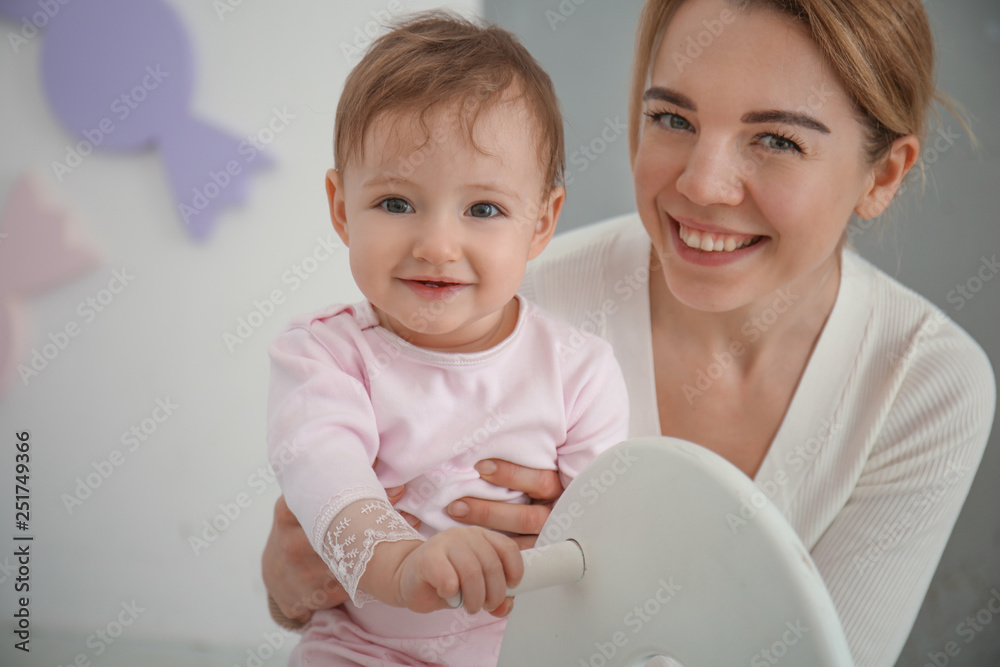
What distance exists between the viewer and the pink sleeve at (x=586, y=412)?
1.11 m

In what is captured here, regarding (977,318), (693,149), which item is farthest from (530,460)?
(977,318)

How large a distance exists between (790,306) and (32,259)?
2028 mm

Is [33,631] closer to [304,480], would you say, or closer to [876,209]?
[304,480]

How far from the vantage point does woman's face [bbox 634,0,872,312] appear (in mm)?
1219

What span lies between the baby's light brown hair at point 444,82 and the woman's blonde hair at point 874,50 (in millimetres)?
414

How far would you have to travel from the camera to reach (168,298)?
2.42 metres

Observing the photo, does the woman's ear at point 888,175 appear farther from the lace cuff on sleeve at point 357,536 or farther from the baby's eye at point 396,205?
the lace cuff on sleeve at point 357,536
